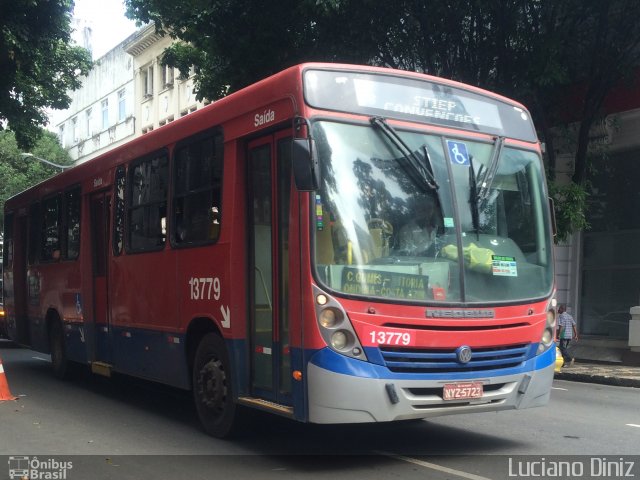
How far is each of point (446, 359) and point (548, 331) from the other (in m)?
1.26

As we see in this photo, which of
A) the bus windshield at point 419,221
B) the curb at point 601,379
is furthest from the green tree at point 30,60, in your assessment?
the curb at point 601,379

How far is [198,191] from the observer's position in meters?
8.08

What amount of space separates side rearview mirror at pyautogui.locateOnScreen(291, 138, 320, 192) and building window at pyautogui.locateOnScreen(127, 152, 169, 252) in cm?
Result: 313

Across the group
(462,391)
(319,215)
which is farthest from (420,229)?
(462,391)

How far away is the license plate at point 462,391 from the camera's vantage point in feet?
20.8

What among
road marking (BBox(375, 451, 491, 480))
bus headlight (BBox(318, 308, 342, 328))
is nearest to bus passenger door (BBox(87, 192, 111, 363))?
road marking (BBox(375, 451, 491, 480))

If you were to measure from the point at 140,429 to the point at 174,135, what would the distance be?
326 centimetres

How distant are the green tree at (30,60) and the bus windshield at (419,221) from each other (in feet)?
30.2

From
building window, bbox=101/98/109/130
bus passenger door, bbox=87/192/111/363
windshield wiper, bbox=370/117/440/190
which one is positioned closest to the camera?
windshield wiper, bbox=370/117/440/190

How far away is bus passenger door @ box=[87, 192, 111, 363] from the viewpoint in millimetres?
10664

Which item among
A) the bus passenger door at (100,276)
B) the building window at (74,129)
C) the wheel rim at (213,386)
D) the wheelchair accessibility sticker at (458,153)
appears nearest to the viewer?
the wheelchair accessibility sticker at (458,153)

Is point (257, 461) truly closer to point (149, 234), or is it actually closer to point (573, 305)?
point (149, 234)

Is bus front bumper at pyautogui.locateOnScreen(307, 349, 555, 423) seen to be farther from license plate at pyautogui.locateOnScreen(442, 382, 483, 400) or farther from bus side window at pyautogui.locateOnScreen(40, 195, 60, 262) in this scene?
bus side window at pyautogui.locateOnScreen(40, 195, 60, 262)

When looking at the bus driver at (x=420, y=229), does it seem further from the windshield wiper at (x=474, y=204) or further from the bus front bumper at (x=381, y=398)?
the bus front bumper at (x=381, y=398)
